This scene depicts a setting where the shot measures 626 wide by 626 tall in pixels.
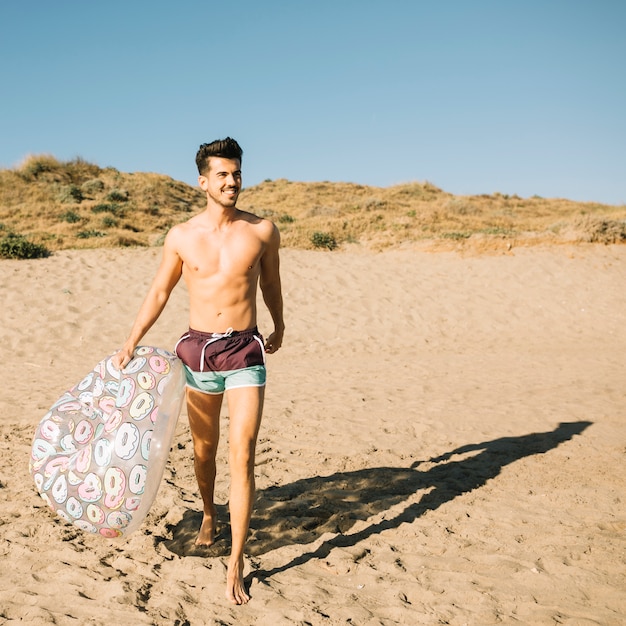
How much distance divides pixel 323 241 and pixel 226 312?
14.4m

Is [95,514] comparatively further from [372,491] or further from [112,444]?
[372,491]

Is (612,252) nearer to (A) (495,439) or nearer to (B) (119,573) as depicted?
(A) (495,439)

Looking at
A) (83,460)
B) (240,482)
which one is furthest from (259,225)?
(83,460)

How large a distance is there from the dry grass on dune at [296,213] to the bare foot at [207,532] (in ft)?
46.2

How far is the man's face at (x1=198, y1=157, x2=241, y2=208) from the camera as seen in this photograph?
311cm

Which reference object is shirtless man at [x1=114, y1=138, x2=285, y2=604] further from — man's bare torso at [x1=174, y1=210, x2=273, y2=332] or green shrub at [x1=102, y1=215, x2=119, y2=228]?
green shrub at [x1=102, y1=215, x2=119, y2=228]

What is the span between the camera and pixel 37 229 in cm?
2209

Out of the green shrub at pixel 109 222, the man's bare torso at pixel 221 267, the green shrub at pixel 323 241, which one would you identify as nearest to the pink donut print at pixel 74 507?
the man's bare torso at pixel 221 267

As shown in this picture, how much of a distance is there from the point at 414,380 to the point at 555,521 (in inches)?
175

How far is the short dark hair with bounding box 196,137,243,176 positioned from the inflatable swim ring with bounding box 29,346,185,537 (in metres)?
1.05

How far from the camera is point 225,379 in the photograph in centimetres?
321

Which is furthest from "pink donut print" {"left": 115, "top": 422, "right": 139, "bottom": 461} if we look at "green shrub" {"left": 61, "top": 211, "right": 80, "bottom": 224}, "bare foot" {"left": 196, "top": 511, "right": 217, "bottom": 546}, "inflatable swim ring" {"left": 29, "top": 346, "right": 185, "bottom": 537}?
"green shrub" {"left": 61, "top": 211, "right": 80, "bottom": 224}

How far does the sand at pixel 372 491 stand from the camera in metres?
3.05

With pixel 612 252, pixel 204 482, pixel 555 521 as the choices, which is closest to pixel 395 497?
pixel 555 521
